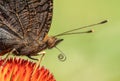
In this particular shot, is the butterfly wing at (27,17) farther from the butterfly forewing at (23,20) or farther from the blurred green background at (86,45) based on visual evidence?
the blurred green background at (86,45)

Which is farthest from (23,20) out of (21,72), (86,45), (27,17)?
(86,45)

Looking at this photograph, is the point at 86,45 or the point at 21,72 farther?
the point at 86,45

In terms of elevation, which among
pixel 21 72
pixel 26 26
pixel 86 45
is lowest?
pixel 86 45

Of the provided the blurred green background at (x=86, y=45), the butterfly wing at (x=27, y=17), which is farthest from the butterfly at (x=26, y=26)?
the blurred green background at (x=86, y=45)

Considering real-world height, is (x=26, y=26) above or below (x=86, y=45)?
above

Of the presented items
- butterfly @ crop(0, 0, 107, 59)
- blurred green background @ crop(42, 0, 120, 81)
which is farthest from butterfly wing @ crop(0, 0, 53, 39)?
blurred green background @ crop(42, 0, 120, 81)

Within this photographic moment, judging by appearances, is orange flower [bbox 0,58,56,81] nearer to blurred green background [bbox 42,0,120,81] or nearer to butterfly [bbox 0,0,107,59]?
butterfly [bbox 0,0,107,59]

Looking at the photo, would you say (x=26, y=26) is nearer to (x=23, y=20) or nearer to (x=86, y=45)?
(x=23, y=20)

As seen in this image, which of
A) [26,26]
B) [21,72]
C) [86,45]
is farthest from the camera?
[86,45]
